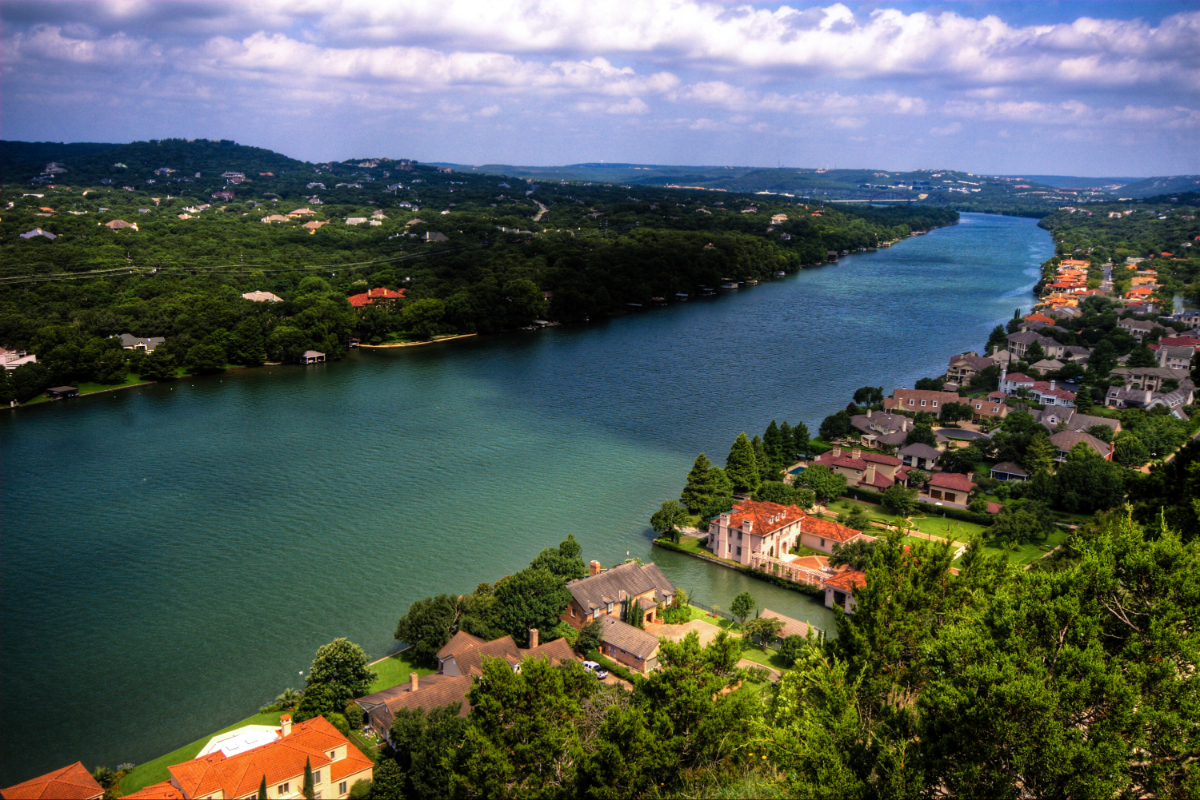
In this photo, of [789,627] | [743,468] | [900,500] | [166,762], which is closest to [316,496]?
[166,762]

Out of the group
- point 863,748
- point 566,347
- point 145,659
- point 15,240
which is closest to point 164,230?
point 15,240

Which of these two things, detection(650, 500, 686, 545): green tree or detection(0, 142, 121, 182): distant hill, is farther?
detection(0, 142, 121, 182): distant hill

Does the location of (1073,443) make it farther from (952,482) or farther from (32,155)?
(32,155)

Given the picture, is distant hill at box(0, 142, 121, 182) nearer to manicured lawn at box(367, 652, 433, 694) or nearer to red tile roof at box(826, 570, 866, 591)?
manicured lawn at box(367, 652, 433, 694)

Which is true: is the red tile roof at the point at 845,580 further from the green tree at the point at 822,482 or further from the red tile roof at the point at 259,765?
the red tile roof at the point at 259,765

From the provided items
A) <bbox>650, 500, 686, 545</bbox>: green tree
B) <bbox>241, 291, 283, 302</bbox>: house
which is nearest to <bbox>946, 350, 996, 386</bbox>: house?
<bbox>650, 500, 686, 545</bbox>: green tree

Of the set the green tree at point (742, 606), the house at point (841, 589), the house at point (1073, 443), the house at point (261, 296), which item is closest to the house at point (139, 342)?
the house at point (261, 296)

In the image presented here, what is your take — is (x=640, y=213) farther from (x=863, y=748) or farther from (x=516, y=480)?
(x=863, y=748)
